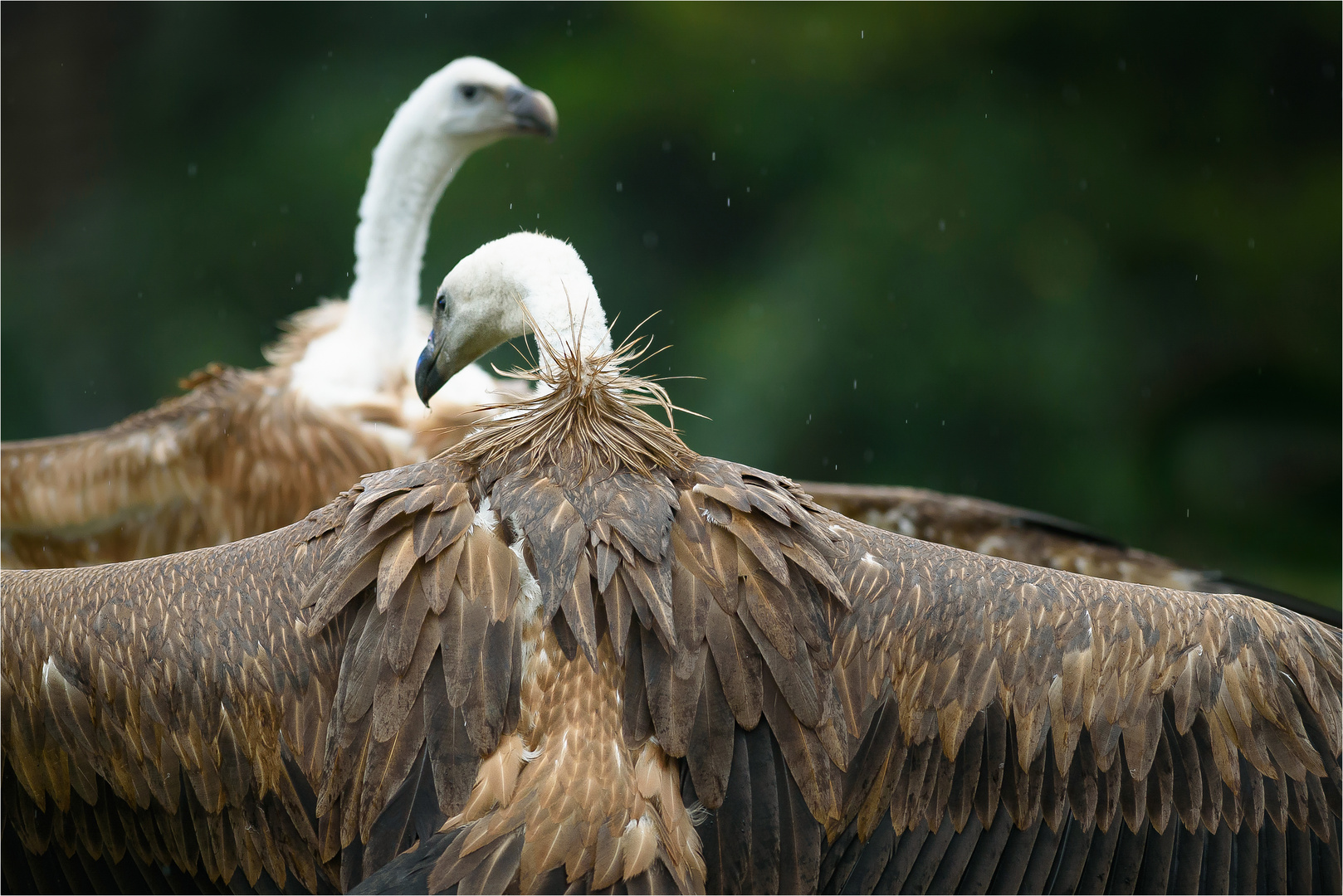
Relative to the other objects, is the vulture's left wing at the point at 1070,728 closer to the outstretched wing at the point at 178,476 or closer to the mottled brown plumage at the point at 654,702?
the mottled brown plumage at the point at 654,702

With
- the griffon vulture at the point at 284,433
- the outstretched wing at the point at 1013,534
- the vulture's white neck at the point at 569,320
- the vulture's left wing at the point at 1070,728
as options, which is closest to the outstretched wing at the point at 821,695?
the vulture's left wing at the point at 1070,728

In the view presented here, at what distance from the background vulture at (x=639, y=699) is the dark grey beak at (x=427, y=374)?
0.64 metres

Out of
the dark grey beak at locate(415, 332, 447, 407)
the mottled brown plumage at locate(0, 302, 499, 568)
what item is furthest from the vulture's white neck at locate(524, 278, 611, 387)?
the mottled brown plumage at locate(0, 302, 499, 568)

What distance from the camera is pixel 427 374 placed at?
10.3 ft

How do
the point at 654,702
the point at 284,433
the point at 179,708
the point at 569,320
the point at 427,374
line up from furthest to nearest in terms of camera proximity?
the point at 284,433 → the point at 427,374 → the point at 569,320 → the point at 179,708 → the point at 654,702

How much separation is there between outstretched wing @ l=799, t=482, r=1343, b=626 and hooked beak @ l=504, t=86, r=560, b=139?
1567 mm

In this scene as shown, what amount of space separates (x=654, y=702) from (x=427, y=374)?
1207 mm

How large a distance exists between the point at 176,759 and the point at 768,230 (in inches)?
284

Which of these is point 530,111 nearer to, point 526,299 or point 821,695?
point 526,299

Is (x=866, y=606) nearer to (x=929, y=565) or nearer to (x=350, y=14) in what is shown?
(x=929, y=565)

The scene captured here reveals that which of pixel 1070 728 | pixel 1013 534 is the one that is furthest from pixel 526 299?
pixel 1013 534

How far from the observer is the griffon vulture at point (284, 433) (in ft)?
13.7

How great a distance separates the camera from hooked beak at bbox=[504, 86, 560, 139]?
4.65 metres

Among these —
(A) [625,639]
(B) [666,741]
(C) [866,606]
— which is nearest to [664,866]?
(B) [666,741]
